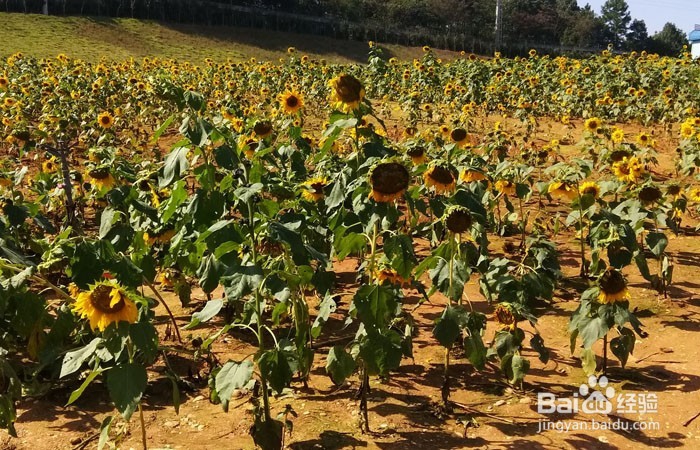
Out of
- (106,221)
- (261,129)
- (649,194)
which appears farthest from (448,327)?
(261,129)

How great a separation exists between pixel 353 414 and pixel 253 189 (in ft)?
5.35

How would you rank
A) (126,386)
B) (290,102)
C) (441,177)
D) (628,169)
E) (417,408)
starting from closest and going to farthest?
(126,386), (441,177), (417,408), (628,169), (290,102)

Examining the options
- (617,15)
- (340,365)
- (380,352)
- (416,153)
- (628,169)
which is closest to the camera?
(380,352)

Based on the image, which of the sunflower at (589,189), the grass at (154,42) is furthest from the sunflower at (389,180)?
the grass at (154,42)

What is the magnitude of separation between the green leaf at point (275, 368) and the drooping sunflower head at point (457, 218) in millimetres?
1057

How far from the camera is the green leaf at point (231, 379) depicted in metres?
2.59

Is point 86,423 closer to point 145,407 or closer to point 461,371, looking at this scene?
point 145,407

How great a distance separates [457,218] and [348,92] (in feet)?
3.19

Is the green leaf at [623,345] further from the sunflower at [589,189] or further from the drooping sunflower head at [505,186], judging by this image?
the drooping sunflower head at [505,186]

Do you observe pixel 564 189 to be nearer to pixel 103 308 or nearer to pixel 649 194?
pixel 649 194

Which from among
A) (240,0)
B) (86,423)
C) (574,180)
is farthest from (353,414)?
(240,0)

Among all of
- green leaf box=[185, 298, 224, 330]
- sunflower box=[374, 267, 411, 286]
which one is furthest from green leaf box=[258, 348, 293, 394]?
sunflower box=[374, 267, 411, 286]

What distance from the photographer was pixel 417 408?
364cm

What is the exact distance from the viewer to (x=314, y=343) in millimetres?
4438
